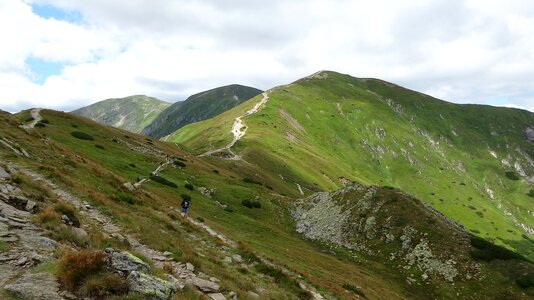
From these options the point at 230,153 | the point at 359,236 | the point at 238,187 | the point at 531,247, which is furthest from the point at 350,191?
the point at 531,247

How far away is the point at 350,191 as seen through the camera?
220ft

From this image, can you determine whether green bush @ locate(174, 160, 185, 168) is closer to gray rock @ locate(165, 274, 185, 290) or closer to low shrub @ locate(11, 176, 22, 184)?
low shrub @ locate(11, 176, 22, 184)

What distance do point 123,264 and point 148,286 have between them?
4.09 ft

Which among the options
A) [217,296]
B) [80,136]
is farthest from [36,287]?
[80,136]

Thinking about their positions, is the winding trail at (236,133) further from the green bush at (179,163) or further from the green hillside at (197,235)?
the green bush at (179,163)

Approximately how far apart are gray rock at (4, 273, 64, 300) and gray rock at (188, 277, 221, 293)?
6.44m

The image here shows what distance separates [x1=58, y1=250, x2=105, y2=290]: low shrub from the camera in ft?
37.9

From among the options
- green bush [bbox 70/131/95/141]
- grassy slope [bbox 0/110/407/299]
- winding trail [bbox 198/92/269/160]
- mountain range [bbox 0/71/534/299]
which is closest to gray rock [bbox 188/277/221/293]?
mountain range [bbox 0/71/534/299]

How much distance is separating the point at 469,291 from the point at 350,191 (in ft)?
88.2

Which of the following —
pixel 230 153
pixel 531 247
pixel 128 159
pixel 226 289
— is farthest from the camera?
pixel 531 247

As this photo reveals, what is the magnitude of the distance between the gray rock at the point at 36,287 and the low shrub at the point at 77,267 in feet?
1.06

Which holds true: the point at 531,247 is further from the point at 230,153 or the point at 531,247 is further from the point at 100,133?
the point at 100,133

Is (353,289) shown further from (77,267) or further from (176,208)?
(77,267)

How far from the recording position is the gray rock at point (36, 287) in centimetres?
1058
